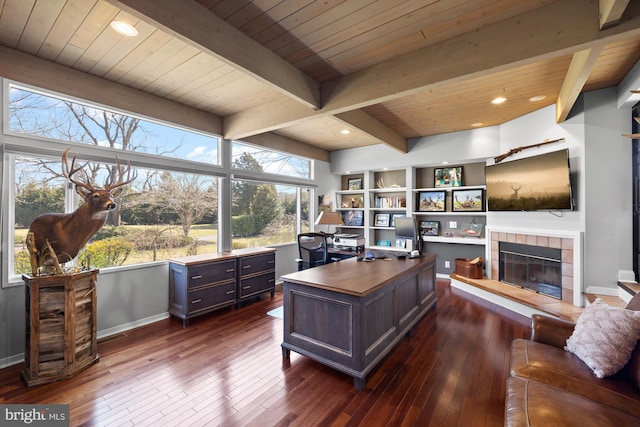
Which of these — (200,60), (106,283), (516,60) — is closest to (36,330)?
(106,283)

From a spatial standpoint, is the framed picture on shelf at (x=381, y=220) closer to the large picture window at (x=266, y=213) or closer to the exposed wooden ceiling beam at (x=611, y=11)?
the large picture window at (x=266, y=213)

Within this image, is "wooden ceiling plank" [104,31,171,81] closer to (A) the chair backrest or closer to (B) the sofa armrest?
(A) the chair backrest

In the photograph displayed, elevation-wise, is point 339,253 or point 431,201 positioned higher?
point 431,201

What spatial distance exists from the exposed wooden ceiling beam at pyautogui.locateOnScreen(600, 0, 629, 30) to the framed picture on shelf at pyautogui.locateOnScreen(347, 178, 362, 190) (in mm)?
4770

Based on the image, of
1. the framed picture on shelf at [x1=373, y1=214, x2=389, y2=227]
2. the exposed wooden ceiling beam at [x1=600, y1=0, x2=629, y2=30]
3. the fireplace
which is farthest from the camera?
the framed picture on shelf at [x1=373, y1=214, x2=389, y2=227]

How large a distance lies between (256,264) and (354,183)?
3.26 metres

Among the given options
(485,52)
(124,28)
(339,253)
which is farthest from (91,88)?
(339,253)

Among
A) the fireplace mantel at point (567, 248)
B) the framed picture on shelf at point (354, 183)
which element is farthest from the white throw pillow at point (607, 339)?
the framed picture on shelf at point (354, 183)

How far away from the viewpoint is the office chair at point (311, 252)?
4160 millimetres

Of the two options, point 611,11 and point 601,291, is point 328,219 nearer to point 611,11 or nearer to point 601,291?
point 601,291

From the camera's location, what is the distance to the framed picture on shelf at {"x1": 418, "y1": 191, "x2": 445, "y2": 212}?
538cm

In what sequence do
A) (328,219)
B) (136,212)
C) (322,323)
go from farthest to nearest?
(328,219) → (136,212) → (322,323)

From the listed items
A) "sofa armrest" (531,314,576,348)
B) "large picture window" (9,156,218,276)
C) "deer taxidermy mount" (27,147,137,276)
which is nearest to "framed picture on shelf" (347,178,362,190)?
"large picture window" (9,156,218,276)

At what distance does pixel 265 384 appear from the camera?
220cm
